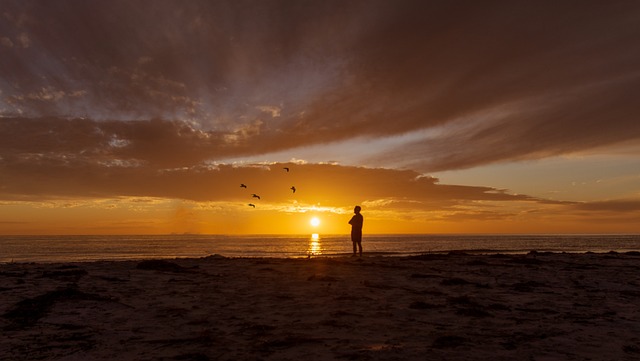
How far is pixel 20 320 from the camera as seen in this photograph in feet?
25.4

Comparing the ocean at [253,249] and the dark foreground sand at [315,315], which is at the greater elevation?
the dark foreground sand at [315,315]

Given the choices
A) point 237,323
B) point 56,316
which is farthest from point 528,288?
point 56,316

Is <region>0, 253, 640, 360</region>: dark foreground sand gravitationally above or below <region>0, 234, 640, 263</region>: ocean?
above

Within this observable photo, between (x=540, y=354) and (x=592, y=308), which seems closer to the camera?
(x=540, y=354)

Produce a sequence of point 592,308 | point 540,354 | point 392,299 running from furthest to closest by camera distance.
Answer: point 392,299
point 592,308
point 540,354

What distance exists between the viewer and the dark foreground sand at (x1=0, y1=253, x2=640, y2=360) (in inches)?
238

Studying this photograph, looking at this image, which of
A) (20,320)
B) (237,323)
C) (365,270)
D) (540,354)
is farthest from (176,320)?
(365,270)

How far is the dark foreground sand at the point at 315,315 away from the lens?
6.04 meters

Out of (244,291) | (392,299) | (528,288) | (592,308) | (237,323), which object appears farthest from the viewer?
(528,288)

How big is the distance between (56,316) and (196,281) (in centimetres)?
470

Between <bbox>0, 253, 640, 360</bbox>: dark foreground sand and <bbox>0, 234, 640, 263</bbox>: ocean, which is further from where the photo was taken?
<bbox>0, 234, 640, 263</bbox>: ocean

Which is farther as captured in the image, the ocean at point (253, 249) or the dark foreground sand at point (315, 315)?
Answer: the ocean at point (253, 249)

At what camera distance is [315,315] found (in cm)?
828

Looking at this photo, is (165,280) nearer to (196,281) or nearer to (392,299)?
(196,281)
